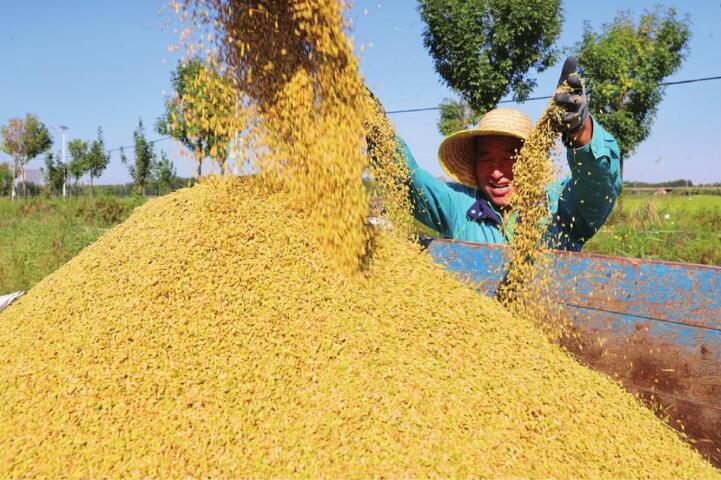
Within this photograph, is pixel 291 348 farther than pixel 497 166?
No

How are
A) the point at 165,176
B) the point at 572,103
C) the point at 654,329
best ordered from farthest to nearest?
the point at 165,176 → the point at 572,103 → the point at 654,329

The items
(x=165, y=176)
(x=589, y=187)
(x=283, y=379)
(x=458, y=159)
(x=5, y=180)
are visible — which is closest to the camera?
(x=283, y=379)

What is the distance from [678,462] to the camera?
173cm

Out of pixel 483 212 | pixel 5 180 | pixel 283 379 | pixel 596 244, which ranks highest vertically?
pixel 5 180

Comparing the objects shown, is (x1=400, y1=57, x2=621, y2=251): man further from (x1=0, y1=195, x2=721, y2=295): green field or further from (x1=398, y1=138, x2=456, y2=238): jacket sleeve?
(x1=0, y1=195, x2=721, y2=295): green field

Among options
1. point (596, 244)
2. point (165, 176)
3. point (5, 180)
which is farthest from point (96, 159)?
point (596, 244)

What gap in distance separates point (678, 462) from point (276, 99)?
2024 mm

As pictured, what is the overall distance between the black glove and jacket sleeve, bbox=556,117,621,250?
0.10 metres

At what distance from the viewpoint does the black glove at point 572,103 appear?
205cm

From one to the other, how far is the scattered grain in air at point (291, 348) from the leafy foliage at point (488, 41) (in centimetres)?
1150

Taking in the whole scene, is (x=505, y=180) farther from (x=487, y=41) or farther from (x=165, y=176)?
(x=165, y=176)

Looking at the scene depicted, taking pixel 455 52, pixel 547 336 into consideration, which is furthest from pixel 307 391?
pixel 455 52

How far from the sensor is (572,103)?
2.06 meters

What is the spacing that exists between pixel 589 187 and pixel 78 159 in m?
35.4
